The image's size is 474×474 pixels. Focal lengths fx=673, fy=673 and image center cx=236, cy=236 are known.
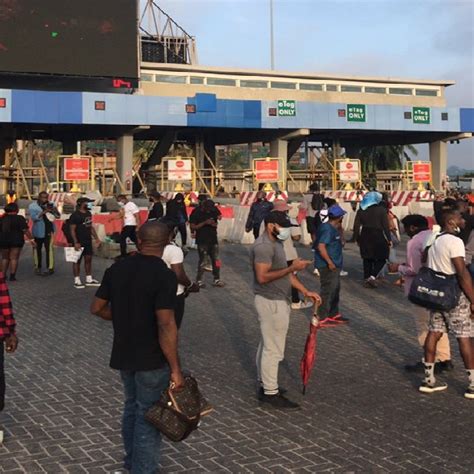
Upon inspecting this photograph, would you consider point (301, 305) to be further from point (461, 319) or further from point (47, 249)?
point (47, 249)

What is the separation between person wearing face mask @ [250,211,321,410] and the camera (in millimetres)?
5859

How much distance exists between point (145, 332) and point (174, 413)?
0.48 meters

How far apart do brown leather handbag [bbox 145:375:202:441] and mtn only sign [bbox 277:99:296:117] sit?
1404 inches

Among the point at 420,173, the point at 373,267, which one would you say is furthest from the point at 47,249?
the point at 420,173

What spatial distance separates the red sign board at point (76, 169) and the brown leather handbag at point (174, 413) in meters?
25.6

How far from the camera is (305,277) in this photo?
13.9 m

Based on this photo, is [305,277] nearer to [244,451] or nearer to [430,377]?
[430,377]

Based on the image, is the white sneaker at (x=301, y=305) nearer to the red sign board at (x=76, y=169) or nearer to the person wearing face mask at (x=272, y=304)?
the person wearing face mask at (x=272, y=304)

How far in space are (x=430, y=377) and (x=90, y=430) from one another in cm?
312

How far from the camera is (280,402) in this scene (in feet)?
19.1

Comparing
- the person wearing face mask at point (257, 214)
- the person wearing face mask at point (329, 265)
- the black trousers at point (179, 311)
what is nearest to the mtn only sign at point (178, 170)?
the person wearing face mask at point (257, 214)

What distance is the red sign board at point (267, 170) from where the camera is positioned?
28516 mm

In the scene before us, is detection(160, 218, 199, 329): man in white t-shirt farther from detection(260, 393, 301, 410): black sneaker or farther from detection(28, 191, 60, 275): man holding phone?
detection(28, 191, 60, 275): man holding phone

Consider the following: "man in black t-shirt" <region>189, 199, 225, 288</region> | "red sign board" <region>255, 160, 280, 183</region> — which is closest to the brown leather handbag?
"man in black t-shirt" <region>189, 199, 225, 288</region>
